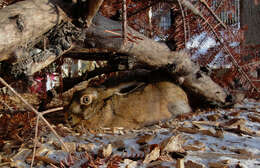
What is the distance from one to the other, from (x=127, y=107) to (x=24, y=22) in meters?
0.92

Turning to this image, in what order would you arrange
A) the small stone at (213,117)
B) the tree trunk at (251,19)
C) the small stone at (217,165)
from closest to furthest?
1. the small stone at (217,165)
2. the small stone at (213,117)
3. the tree trunk at (251,19)

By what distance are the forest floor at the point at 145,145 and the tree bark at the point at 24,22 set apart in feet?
1.53

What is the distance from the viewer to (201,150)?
91cm

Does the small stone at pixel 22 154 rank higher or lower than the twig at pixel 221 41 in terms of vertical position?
lower

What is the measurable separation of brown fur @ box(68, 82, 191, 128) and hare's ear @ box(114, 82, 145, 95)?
18 mm

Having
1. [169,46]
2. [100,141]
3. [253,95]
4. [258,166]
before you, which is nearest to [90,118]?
[100,141]

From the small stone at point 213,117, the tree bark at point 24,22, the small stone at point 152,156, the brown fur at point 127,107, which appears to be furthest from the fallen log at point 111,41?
the small stone at point 152,156

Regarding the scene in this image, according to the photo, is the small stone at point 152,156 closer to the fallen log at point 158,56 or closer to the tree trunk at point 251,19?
the fallen log at point 158,56

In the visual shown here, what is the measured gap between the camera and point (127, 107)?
4.97ft

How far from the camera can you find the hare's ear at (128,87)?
1.63 meters

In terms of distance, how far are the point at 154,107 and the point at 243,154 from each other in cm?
76

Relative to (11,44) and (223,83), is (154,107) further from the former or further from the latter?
(11,44)

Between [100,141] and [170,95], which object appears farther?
[170,95]

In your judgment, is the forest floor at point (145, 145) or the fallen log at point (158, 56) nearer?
the forest floor at point (145, 145)
